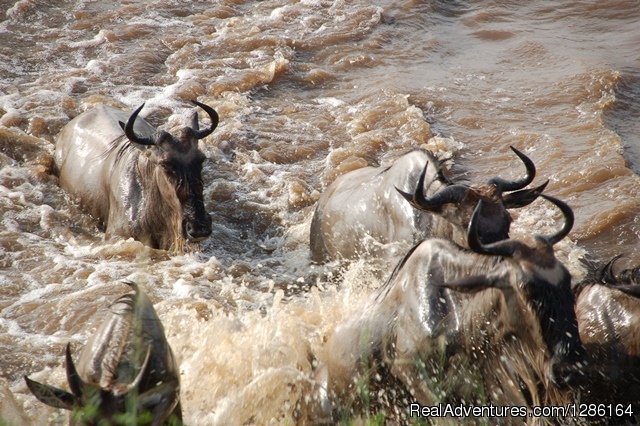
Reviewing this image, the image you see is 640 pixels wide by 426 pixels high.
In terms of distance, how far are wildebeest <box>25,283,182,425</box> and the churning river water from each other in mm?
758

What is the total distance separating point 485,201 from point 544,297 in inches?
57.2

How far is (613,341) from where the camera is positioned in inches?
228

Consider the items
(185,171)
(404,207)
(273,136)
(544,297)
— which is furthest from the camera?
(273,136)

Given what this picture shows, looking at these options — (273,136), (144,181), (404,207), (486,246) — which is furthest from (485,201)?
(273,136)

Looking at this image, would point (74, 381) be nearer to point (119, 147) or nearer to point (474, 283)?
point (474, 283)

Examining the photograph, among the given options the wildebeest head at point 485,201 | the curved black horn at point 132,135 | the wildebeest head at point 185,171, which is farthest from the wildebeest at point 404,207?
the curved black horn at point 132,135

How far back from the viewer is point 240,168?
1122 cm

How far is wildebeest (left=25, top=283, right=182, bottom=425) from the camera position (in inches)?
185

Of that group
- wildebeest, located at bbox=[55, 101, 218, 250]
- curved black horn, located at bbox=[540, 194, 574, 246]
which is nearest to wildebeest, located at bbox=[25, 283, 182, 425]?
curved black horn, located at bbox=[540, 194, 574, 246]

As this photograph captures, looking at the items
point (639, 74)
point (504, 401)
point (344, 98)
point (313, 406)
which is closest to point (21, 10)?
point (344, 98)

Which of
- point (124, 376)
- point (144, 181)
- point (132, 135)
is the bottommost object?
point (144, 181)

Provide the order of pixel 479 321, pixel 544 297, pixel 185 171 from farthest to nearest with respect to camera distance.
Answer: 1. pixel 185 171
2. pixel 479 321
3. pixel 544 297

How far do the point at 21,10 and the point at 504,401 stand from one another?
13.2 meters

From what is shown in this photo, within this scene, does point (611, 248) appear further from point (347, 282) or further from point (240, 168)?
point (240, 168)
